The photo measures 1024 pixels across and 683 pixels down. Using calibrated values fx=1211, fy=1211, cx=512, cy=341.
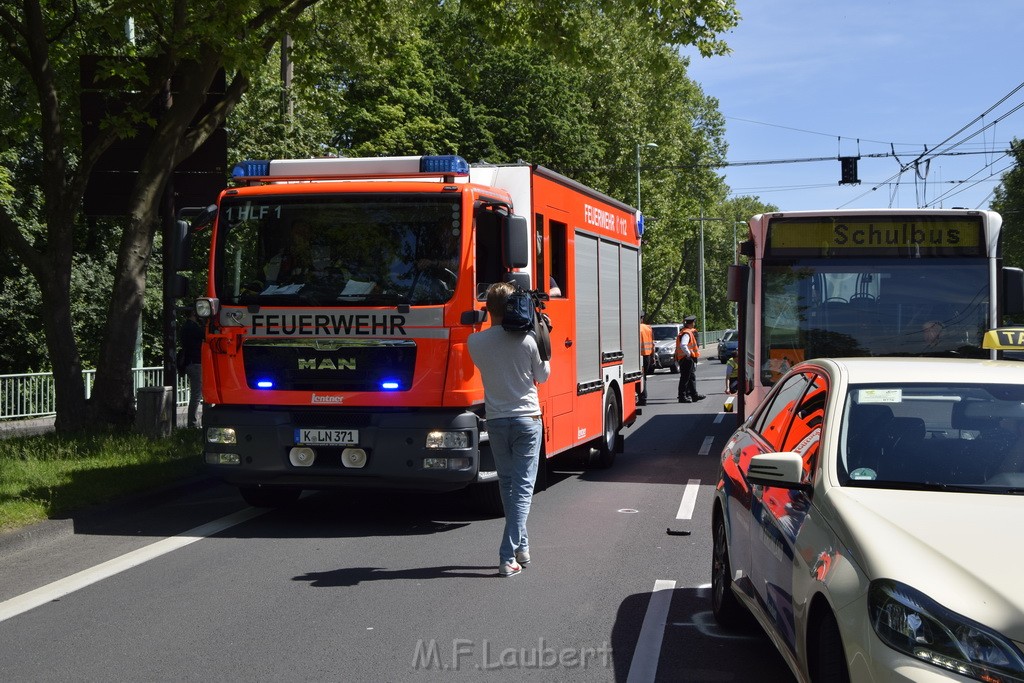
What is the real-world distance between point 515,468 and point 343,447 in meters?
2.13

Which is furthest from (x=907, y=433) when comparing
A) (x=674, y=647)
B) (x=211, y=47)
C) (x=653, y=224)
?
(x=653, y=224)

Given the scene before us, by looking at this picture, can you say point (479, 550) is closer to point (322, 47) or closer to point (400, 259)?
point (400, 259)

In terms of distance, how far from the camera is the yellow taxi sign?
724cm

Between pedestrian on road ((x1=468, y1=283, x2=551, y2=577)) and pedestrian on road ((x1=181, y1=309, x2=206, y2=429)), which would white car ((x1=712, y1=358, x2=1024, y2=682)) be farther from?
pedestrian on road ((x1=181, y1=309, x2=206, y2=429))

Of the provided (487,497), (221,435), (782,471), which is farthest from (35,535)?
(782,471)

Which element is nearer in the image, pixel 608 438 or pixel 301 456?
pixel 301 456

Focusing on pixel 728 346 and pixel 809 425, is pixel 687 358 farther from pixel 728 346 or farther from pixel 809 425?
pixel 728 346

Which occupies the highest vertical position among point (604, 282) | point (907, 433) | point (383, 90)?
point (383, 90)

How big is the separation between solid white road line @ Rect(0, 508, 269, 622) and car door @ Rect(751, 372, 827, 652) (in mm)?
4040

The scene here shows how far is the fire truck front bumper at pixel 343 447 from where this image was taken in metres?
9.10

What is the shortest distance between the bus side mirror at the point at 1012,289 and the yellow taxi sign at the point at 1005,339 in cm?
342

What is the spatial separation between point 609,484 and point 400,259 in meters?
4.00

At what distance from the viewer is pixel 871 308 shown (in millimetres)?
11055

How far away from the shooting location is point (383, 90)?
38750mm
